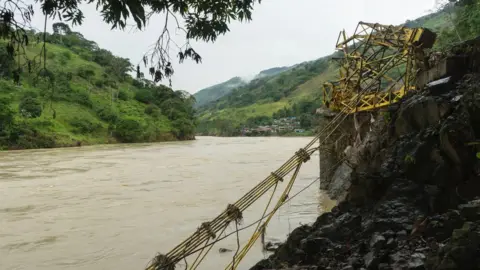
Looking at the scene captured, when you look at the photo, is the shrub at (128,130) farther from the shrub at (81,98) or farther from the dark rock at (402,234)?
the dark rock at (402,234)

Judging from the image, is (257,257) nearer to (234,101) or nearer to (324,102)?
(324,102)

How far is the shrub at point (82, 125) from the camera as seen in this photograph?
4078 centimetres

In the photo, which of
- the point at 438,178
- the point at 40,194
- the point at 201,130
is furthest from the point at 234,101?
the point at 438,178

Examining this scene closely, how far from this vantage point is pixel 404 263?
276cm

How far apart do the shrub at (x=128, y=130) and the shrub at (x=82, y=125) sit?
3315 mm

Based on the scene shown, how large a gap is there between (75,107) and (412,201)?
45.9 m

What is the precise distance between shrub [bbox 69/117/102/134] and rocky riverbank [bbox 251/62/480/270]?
40227 millimetres

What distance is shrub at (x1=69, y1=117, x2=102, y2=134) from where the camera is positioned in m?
40.8

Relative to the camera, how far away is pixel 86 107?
4650cm

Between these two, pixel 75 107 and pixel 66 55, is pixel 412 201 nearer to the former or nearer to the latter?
pixel 75 107

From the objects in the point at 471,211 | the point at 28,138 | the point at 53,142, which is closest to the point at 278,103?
the point at 53,142

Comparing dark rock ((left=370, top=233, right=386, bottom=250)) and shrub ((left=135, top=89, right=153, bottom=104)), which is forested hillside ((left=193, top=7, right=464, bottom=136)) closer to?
shrub ((left=135, top=89, right=153, bottom=104))

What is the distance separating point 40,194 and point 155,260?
1008 cm

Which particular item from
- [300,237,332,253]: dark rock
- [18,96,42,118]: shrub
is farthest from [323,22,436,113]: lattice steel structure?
[18,96,42,118]: shrub
